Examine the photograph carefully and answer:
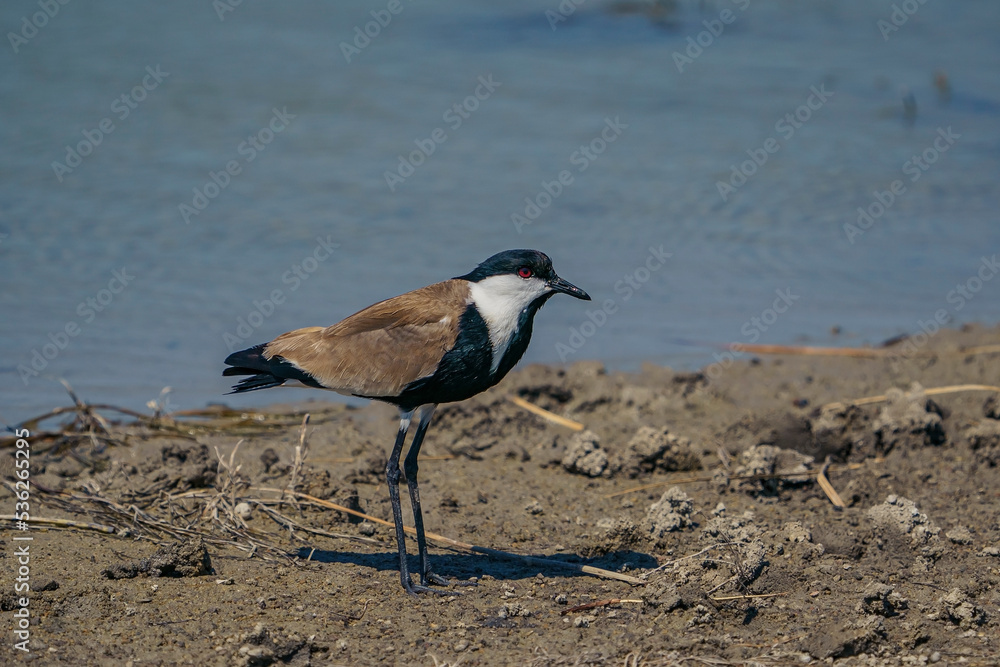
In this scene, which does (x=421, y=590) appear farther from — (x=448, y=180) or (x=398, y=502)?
(x=448, y=180)

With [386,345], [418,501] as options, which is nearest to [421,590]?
[418,501]

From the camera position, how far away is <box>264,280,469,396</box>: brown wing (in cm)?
510

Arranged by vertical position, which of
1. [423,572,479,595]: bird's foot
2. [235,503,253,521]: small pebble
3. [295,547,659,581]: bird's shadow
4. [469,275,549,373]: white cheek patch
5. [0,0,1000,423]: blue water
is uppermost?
[469,275,549,373]: white cheek patch

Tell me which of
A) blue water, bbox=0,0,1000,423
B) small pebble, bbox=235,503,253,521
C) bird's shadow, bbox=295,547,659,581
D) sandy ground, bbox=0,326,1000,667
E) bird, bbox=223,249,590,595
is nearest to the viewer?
sandy ground, bbox=0,326,1000,667

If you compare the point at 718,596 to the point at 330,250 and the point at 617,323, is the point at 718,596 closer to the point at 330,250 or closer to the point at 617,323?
the point at 617,323

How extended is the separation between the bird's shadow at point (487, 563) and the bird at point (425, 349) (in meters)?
0.19

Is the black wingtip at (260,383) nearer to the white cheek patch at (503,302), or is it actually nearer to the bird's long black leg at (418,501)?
the bird's long black leg at (418,501)

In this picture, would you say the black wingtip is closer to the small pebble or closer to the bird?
the bird

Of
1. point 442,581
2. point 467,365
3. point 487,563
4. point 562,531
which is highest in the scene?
point 467,365

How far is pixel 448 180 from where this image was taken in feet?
38.9

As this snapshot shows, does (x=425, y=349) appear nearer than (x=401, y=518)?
Yes

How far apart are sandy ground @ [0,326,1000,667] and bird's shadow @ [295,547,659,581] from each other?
16 millimetres

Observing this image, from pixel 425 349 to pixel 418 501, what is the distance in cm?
81

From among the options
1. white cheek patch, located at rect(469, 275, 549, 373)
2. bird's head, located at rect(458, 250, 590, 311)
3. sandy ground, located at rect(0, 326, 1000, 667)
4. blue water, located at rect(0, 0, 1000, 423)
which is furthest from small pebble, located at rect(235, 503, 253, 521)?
blue water, located at rect(0, 0, 1000, 423)
